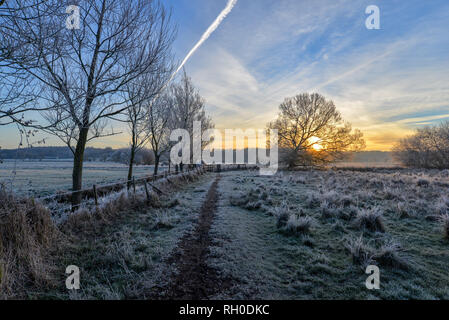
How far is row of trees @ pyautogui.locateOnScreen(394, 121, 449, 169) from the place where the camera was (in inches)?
1586

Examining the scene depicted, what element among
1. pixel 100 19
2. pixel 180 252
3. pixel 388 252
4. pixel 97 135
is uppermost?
pixel 100 19

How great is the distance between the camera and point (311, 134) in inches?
1297

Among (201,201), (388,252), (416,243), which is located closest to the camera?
(388,252)

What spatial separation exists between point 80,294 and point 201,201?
782cm

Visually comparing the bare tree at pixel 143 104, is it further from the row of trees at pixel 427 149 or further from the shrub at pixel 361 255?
the row of trees at pixel 427 149

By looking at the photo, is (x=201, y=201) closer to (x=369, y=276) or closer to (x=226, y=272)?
(x=226, y=272)

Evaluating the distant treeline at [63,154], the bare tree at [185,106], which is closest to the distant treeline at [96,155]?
the distant treeline at [63,154]

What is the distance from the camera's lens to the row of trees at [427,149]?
132ft

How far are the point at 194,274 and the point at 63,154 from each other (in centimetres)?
8238

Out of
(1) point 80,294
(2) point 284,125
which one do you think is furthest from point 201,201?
(2) point 284,125

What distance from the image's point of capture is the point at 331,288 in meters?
3.45

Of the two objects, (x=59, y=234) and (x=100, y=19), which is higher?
(x=100, y=19)

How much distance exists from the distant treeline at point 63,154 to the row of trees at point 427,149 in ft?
192
